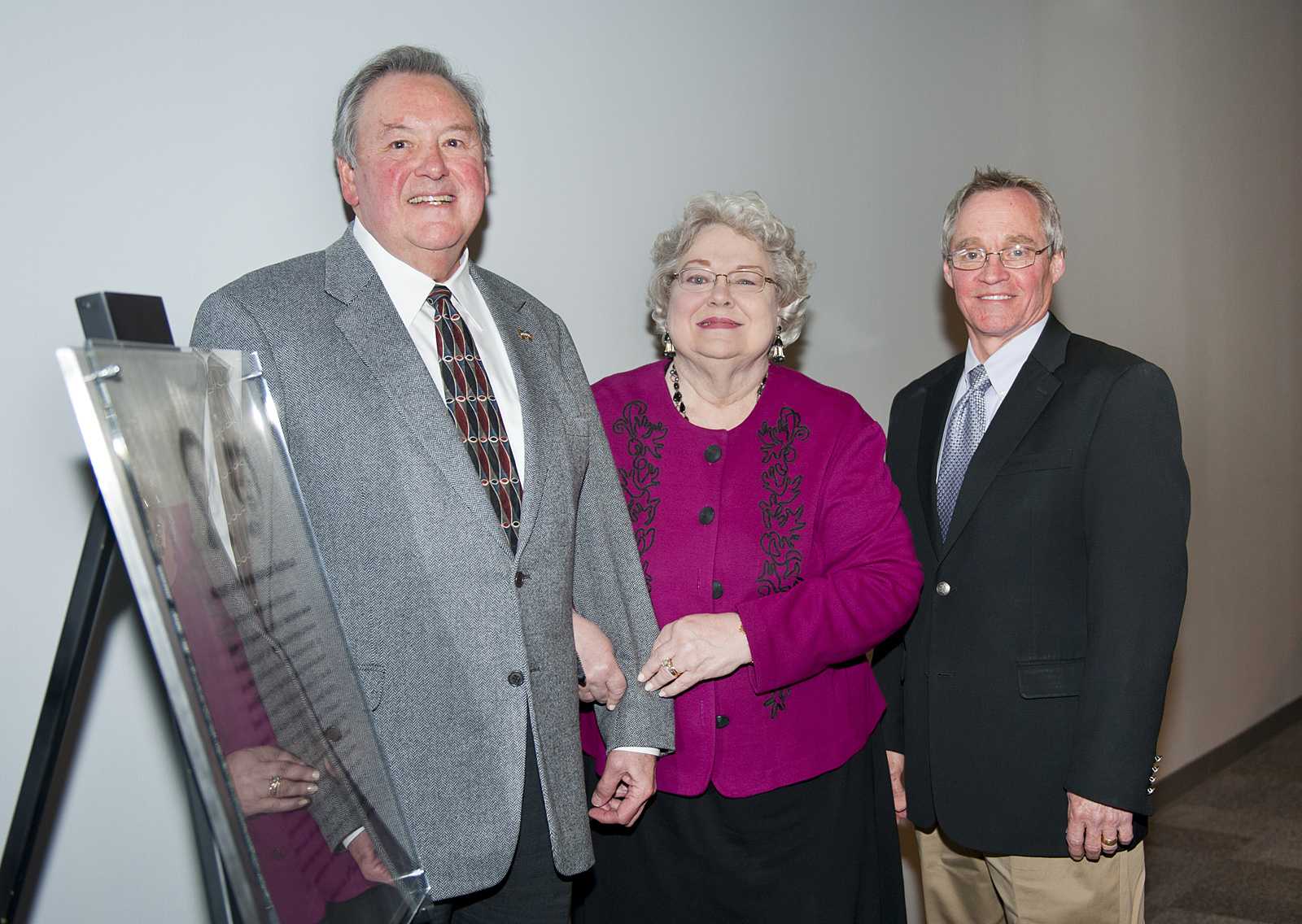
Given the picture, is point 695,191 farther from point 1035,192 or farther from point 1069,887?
point 1069,887

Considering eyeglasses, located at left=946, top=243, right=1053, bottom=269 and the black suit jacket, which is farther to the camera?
eyeglasses, located at left=946, top=243, right=1053, bottom=269

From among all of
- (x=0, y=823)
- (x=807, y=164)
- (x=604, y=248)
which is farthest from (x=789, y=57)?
(x=0, y=823)

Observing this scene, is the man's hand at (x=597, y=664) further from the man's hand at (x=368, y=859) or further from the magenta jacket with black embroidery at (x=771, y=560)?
the man's hand at (x=368, y=859)

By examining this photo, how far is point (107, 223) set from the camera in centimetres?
158

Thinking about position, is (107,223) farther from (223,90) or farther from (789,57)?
(789,57)

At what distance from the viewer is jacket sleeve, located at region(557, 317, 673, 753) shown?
1792 mm

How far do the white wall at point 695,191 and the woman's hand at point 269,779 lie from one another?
2.18ft

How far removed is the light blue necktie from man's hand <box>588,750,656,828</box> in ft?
2.70

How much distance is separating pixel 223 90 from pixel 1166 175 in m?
4.00

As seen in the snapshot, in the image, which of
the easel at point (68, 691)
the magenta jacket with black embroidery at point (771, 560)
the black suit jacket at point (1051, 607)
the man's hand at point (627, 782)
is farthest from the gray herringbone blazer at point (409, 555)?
the black suit jacket at point (1051, 607)

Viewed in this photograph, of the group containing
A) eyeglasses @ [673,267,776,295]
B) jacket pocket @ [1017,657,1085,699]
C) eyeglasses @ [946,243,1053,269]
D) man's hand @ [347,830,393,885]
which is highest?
eyeglasses @ [673,267,776,295]

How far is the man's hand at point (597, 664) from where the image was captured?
175 centimetres

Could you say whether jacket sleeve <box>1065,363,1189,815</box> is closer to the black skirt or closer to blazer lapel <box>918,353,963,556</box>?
blazer lapel <box>918,353,963,556</box>

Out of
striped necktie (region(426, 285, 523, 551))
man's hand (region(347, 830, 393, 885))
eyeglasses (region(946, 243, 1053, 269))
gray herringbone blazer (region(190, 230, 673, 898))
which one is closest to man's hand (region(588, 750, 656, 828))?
gray herringbone blazer (region(190, 230, 673, 898))
